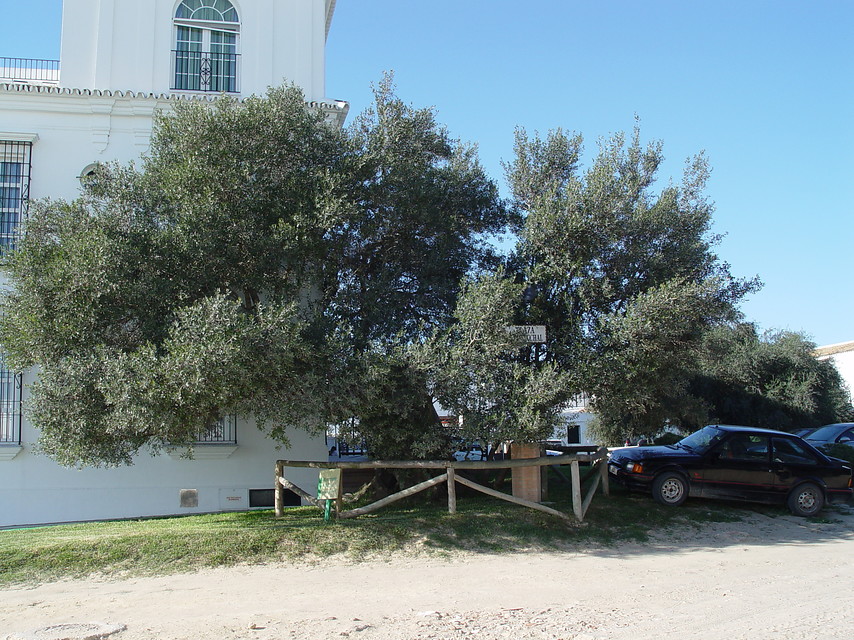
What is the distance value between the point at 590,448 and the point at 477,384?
20.8 feet

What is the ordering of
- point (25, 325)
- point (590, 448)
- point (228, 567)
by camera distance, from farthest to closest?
1. point (590, 448)
2. point (25, 325)
3. point (228, 567)

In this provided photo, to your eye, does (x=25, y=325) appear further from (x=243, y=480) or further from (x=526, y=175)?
(x=526, y=175)

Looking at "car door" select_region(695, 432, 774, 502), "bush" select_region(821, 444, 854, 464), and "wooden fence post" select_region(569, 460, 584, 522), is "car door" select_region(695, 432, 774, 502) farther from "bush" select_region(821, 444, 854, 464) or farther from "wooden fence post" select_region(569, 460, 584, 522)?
"bush" select_region(821, 444, 854, 464)

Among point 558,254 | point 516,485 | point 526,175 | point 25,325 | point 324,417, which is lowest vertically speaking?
point 516,485

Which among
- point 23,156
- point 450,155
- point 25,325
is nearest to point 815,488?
point 450,155

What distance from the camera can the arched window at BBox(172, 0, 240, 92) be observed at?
571 inches

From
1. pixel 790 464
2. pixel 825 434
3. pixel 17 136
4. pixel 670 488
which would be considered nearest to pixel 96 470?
pixel 17 136

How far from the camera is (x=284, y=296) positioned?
10.3 m

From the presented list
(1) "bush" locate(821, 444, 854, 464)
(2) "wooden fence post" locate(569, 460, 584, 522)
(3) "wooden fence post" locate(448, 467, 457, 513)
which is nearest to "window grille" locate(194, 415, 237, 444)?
(3) "wooden fence post" locate(448, 467, 457, 513)

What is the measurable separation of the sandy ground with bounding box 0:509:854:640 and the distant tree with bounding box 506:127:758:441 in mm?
2589

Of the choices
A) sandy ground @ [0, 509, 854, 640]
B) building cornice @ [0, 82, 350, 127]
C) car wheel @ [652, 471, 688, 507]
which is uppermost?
building cornice @ [0, 82, 350, 127]

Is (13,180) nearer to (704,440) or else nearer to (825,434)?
(704,440)

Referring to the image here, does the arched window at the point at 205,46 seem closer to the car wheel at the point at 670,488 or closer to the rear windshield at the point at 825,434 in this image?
the car wheel at the point at 670,488

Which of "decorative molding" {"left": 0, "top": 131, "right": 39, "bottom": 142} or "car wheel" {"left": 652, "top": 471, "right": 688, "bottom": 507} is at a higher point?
"decorative molding" {"left": 0, "top": 131, "right": 39, "bottom": 142}
